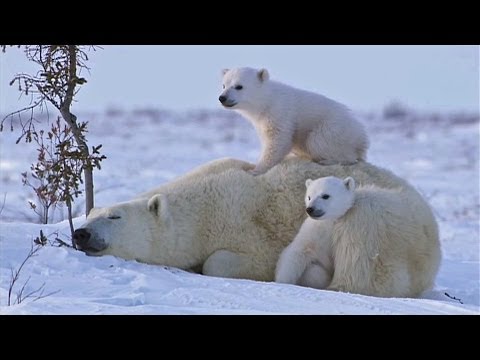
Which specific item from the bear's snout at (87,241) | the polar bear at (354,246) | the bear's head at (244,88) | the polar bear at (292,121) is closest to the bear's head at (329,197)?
the polar bear at (354,246)

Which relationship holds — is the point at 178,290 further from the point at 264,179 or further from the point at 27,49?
the point at 27,49

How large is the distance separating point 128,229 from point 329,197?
4.87ft

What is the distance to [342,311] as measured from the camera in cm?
493

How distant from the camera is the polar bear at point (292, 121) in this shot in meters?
7.05

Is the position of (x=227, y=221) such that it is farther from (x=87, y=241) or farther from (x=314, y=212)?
(x=87, y=241)

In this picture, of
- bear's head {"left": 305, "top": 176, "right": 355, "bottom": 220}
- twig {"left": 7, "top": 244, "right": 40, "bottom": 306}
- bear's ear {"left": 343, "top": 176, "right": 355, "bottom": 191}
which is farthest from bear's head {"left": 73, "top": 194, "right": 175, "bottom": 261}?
bear's ear {"left": 343, "top": 176, "right": 355, "bottom": 191}

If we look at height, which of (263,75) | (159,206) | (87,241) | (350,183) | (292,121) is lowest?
(87,241)

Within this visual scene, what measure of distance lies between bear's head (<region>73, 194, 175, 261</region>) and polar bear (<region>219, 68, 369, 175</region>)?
0.91 meters

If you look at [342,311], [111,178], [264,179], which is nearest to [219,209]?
[264,179]

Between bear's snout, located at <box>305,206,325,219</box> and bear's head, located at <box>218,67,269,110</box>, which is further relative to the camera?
bear's head, located at <box>218,67,269,110</box>

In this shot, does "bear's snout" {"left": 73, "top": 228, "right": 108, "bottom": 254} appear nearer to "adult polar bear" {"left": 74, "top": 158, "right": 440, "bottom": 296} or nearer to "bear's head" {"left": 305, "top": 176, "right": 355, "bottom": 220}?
"adult polar bear" {"left": 74, "top": 158, "right": 440, "bottom": 296}

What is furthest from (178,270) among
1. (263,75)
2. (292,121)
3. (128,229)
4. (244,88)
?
(263,75)

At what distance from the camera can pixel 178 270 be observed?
6387mm

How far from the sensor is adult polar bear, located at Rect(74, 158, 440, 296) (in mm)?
6441
